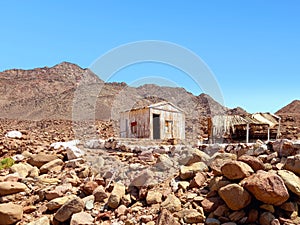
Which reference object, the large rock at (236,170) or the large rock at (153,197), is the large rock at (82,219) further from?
the large rock at (236,170)

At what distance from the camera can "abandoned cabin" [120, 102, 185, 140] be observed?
46.9ft

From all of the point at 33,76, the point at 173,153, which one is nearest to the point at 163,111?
the point at 173,153

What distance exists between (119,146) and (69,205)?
3.90 m

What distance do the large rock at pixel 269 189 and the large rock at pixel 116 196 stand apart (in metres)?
2.14

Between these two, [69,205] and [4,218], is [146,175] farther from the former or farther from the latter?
[4,218]

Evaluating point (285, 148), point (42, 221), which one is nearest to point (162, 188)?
point (42, 221)

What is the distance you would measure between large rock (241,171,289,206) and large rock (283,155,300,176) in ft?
2.33

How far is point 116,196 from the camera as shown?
5.74m

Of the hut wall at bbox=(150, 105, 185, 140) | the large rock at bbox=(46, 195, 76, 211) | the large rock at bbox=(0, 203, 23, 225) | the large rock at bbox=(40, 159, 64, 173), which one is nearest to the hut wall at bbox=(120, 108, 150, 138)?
the hut wall at bbox=(150, 105, 185, 140)

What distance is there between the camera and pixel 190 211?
16.8ft

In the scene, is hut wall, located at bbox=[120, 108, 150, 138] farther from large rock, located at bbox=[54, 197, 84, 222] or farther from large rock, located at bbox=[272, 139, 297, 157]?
large rock, located at bbox=[54, 197, 84, 222]

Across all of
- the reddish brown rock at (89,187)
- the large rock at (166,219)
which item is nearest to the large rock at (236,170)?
the large rock at (166,219)

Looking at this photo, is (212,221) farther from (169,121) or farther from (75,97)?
(75,97)

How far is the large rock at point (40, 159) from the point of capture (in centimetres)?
794
